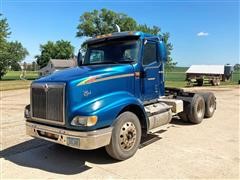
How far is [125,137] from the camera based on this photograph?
518 cm

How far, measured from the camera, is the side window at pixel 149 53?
617 centimetres

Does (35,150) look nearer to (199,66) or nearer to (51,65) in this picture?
(199,66)

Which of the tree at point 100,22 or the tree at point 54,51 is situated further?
the tree at point 54,51

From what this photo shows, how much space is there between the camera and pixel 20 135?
7141mm

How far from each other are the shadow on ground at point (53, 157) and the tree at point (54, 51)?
259ft

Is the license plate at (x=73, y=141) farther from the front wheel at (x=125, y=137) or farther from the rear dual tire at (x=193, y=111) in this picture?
the rear dual tire at (x=193, y=111)

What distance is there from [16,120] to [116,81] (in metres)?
5.36

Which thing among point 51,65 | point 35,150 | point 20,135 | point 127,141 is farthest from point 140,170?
point 51,65

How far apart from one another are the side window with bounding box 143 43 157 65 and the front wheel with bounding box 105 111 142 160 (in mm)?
1505

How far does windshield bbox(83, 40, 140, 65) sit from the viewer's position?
19.6 ft

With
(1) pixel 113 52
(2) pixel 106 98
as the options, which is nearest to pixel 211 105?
(1) pixel 113 52

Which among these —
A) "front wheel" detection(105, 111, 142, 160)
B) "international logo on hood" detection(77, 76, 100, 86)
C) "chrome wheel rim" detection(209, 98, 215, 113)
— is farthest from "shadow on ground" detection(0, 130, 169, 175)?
"chrome wheel rim" detection(209, 98, 215, 113)

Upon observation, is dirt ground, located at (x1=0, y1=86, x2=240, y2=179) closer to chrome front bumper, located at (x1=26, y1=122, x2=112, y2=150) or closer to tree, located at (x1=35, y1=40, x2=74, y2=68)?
chrome front bumper, located at (x1=26, y1=122, x2=112, y2=150)

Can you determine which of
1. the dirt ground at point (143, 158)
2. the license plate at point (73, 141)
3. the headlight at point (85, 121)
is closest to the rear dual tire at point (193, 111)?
the dirt ground at point (143, 158)
